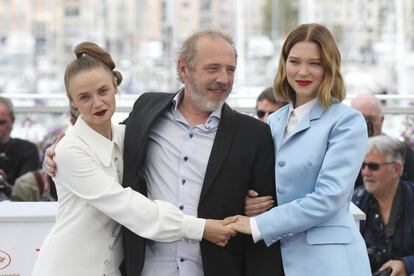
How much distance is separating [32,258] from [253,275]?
1.14m

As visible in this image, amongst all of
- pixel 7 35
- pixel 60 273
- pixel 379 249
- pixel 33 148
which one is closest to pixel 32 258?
pixel 60 273

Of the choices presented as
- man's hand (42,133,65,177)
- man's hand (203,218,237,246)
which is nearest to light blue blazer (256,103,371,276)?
man's hand (203,218,237,246)

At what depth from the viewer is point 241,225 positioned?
2977 mm

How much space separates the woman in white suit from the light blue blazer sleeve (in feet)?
0.69

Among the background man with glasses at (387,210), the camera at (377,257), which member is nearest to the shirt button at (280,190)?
the background man with glasses at (387,210)

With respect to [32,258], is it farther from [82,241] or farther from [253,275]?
[253,275]

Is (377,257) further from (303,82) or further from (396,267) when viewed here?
(303,82)

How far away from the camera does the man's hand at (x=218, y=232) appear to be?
2.93 meters

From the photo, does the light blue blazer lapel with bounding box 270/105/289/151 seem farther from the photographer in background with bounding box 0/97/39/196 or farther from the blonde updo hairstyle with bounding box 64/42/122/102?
the photographer in background with bounding box 0/97/39/196

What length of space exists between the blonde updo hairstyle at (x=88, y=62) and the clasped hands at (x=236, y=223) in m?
0.60

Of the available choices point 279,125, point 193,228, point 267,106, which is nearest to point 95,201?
point 193,228

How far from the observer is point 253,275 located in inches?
119

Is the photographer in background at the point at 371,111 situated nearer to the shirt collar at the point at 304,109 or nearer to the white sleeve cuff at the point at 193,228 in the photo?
the shirt collar at the point at 304,109

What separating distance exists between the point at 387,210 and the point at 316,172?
1757 mm
